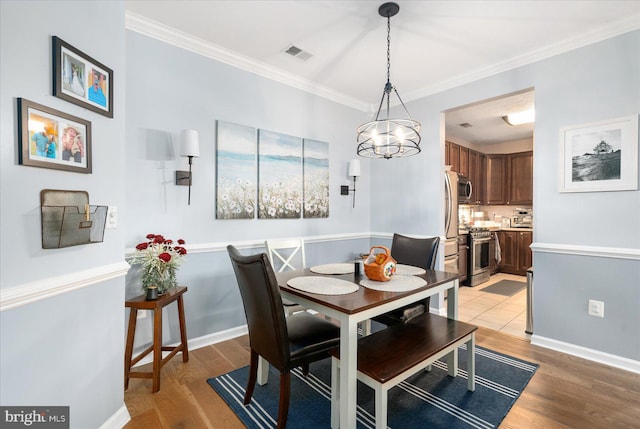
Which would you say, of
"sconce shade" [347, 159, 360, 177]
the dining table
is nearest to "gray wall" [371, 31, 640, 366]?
the dining table

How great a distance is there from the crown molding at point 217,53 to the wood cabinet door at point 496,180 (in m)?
3.85

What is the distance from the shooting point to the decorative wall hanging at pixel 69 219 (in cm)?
125

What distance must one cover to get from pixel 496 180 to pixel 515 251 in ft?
4.78

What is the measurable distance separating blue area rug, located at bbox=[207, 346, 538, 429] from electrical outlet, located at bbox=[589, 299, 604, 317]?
709 mm

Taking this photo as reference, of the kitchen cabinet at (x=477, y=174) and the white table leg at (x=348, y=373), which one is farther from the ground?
the kitchen cabinet at (x=477, y=174)

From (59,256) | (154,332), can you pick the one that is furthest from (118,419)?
(59,256)

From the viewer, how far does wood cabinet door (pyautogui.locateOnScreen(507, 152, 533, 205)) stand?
550cm

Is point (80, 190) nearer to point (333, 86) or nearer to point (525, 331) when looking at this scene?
point (333, 86)

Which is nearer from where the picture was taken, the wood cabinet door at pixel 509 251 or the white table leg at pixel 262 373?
the white table leg at pixel 262 373

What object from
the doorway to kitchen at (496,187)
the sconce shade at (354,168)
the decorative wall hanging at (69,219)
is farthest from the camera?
the doorway to kitchen at (496,187)

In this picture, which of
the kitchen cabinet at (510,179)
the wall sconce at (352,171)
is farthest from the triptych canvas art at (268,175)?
the kitchen cabinet at (510,179)

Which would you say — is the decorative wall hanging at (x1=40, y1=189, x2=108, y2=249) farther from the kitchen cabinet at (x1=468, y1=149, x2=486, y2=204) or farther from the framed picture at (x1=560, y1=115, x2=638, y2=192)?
the kitchen cabinet at (x1=468, y1=149, x2=486, y2=204)

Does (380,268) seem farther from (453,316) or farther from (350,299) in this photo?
(453,316)

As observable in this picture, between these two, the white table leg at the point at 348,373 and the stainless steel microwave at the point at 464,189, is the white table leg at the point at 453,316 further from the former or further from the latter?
the stainless steel microwave at the point at 464,189
